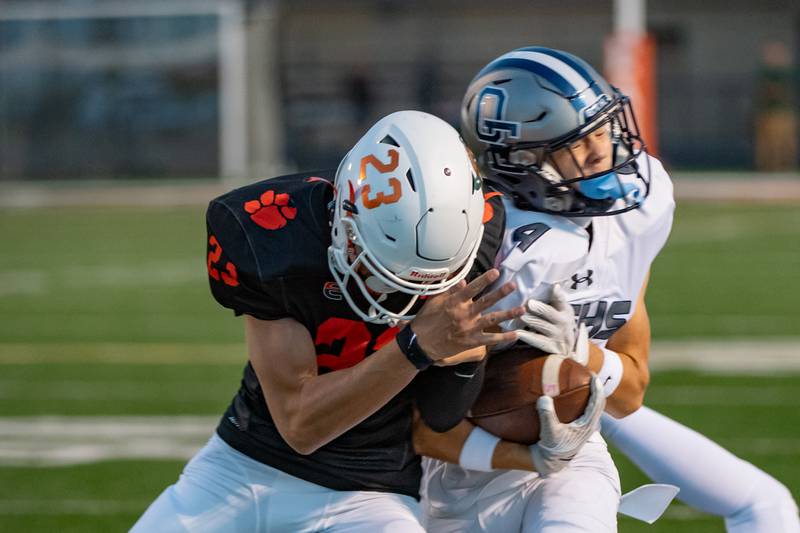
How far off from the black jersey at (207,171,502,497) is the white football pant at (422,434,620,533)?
107 mm

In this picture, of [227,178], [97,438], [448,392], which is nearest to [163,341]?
[97,438]

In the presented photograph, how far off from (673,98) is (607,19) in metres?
2.00

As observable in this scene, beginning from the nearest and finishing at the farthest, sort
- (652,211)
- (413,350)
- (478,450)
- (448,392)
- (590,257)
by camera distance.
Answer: (413,350) → (448,392) → (478,450) → (590,257) → (652,211)

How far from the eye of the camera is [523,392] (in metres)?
2.97

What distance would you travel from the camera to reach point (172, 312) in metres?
9.60

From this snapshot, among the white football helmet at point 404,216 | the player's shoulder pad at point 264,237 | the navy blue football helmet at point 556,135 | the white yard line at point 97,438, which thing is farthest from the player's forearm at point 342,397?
the white yard line at point 97,438

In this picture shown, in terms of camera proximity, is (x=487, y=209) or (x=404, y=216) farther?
(x=487, y=209)

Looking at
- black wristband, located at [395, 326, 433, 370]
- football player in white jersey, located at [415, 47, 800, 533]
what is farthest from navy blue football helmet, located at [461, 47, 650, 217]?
black wristband, located at [395, 326, 433, 370]

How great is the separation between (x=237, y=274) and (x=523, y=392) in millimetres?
659

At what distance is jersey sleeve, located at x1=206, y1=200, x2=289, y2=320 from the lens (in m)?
2.88

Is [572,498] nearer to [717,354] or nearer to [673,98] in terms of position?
[717,354]

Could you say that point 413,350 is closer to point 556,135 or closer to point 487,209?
point 487,209

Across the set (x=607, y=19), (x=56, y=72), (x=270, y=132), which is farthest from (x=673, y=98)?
(x=56, y=72)

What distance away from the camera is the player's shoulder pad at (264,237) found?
9.50 feet
